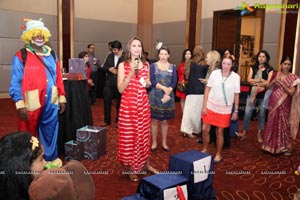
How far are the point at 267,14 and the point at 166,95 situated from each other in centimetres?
402

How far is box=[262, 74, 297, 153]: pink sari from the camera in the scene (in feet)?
12.7

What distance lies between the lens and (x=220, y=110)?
11.5ft

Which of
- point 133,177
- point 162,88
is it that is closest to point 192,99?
point 162,88

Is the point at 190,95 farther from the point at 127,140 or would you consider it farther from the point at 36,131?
the point at 36,131

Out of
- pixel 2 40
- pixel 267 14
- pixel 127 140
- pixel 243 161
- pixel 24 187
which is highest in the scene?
pixel 267 14

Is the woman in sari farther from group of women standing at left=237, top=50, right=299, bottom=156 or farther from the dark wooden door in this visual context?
the dark wooden door

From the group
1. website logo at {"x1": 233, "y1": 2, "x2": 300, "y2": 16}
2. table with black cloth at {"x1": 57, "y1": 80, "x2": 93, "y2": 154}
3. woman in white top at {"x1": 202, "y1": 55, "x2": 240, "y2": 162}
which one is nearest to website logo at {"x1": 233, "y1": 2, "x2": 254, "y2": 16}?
website logo at {"x1": 233, "y1": 2, "x2": 300, "y2": 16}

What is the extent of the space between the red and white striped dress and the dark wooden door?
505 cm

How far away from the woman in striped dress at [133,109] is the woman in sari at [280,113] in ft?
6.01

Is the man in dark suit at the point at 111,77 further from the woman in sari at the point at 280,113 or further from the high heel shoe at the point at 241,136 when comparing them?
the woman in sari at the point at 280,113

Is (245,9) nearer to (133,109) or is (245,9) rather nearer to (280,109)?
(280,109)

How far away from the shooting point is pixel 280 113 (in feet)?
12.8

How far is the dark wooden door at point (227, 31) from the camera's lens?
7547 mm

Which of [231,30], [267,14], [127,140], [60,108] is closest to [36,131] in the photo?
[60,108]
